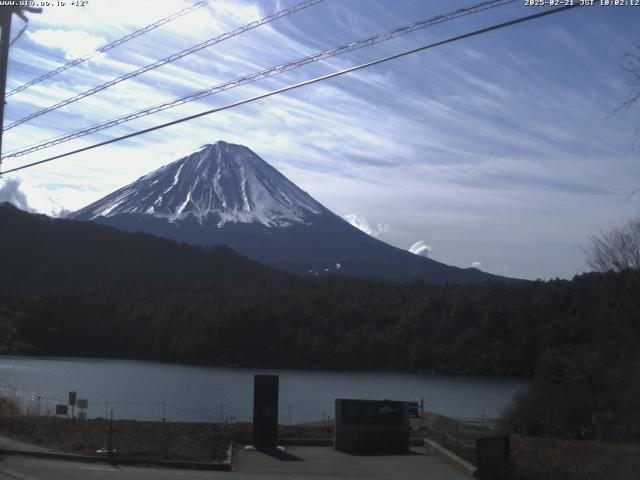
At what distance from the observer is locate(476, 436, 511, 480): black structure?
615 inches

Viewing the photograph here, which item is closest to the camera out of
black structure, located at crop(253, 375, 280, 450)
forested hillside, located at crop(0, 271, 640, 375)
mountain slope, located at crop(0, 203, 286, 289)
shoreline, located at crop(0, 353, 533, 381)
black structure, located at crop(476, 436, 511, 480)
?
black structure, located at crop(476, 436, 511, 480)

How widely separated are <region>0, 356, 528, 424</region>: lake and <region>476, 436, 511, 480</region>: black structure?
20.7 meters

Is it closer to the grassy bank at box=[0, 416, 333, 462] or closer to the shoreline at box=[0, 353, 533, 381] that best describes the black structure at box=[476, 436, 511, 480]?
the grassy bank at box=[0, 416, 333, 462]

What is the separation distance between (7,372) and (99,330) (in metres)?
37.2

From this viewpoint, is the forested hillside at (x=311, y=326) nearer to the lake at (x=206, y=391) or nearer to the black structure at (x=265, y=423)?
the lake at (x=206, y=391)

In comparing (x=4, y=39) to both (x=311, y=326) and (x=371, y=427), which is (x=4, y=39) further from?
(x=311, y=326)

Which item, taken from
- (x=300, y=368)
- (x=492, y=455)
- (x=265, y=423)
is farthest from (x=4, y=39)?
(x=300, y=368)

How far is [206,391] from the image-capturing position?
179 feet

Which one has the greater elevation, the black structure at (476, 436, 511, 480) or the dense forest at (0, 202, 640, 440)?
the dense forest at (0, 202, 640, 440)

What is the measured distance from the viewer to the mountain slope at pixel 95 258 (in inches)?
5039

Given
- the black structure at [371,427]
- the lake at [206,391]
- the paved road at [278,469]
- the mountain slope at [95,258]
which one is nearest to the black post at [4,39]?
the paved road at [278,469]

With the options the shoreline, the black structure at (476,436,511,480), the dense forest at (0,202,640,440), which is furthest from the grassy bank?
the shoreline

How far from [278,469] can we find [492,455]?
4795 mm

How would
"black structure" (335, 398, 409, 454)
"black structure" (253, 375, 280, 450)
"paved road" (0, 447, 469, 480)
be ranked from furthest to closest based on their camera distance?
"black structure" (335, 398, 409, 454) → "black structure" (253, 375, 280, 450) → "paved road" (0, 447, 469, 480)
